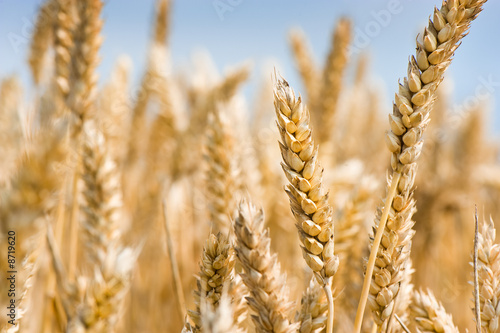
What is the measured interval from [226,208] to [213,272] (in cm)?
46

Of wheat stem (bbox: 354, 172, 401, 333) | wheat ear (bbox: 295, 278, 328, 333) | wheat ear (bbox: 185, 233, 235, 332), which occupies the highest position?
wheat ear (bbox: 185, 233, 235, 332)

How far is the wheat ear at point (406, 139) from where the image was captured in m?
0.59

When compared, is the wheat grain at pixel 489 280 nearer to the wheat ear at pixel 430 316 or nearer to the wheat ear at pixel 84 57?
the wheat ear at pixel 430 316

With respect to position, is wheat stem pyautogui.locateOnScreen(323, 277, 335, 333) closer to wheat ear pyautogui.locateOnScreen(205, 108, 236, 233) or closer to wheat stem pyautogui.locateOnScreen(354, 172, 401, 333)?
wheat stem pyautogui.locateOnScreen(354, 172, 401, 333)

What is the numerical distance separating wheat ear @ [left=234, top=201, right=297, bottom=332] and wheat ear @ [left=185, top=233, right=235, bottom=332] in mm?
39

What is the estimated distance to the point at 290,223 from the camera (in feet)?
5.94

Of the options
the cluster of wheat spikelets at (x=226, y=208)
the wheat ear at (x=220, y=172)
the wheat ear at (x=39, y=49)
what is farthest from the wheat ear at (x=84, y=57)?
the wheat ear at (x=39, y=49)

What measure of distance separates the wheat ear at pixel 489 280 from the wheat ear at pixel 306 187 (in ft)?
0.94

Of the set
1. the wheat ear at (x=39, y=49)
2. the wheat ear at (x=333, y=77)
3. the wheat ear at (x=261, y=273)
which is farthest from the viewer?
the wheat ear at (x=333, y=77)

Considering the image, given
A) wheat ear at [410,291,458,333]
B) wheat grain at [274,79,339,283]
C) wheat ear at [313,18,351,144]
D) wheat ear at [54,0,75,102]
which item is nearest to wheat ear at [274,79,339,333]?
wheat grain at [274,79,339,283]

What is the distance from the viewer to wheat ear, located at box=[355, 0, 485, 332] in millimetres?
586

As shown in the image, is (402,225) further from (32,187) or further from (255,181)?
(255,181)

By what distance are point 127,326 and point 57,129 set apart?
1.31 m


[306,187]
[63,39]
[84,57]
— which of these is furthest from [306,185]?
[63,39]
